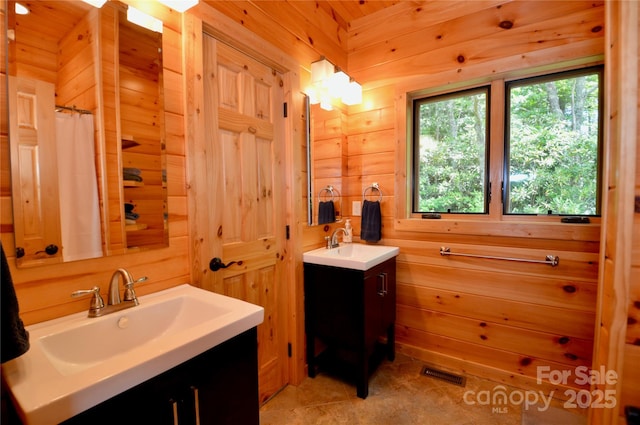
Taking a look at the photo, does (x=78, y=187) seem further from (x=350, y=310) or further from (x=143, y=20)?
(x=350, y=310)

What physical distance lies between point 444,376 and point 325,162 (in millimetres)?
1755

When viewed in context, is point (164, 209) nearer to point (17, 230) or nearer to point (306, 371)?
point (17, 230)

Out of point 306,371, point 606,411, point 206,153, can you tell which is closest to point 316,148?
point 206,153

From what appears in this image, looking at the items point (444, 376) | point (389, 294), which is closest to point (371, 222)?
point (389, 294)

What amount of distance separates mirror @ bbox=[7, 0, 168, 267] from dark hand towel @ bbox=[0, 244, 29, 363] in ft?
1.03

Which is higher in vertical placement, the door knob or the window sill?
the window sill

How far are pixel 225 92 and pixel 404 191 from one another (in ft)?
4.70

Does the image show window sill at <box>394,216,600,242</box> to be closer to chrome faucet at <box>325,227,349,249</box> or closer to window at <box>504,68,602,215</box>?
window at <box>504,68,602,215</box>

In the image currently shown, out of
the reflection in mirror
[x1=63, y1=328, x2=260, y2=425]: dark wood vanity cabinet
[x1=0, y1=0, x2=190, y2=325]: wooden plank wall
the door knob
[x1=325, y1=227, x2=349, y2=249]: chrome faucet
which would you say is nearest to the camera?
[x1=63, y1=328, x2=260, y2=425]: dark wood vanity cabinet

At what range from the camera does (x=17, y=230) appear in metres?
0.92

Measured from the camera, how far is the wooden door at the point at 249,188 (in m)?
1.49

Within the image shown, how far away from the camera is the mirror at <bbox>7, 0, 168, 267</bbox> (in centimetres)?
93

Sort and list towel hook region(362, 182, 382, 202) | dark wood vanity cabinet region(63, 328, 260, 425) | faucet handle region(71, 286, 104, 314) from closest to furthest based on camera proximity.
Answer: dark wood vanity cabinet region(63, 328, 260, 425) < faucet handle region(71, 286, 104, 314) < towel hook region(362, 182, 382, 202)

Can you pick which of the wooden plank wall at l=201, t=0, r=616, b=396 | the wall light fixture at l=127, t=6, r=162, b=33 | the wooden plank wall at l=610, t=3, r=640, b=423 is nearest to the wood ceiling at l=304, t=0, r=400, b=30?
the wooden plank wall at l=201, t=0, r=616, b=396
